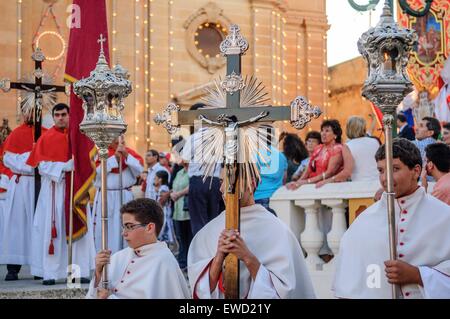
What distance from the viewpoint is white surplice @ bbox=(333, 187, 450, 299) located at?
4.54m

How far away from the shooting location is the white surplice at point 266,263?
4.68m

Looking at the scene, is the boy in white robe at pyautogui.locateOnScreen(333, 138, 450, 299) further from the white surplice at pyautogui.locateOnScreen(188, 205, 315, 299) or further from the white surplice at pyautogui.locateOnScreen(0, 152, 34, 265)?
the white surplice at pyautogui.locateOnScreen(0, 152, 34, 265)

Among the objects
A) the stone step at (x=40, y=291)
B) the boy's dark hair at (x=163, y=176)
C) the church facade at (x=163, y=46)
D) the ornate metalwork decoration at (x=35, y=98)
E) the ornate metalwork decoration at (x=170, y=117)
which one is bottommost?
the stone step at (x=40, y=291)

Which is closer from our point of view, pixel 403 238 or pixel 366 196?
pixel 403 238

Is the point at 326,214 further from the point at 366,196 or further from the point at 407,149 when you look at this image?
the point at 407,149

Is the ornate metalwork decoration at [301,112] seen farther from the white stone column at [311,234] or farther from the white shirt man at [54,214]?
the white shirt man at [54,214]

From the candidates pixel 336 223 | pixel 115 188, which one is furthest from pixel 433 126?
pixel 115 188

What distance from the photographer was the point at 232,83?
15.9 ft

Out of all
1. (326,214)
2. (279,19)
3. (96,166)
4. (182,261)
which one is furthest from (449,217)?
(279,19)

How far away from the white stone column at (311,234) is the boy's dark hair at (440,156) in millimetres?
1956

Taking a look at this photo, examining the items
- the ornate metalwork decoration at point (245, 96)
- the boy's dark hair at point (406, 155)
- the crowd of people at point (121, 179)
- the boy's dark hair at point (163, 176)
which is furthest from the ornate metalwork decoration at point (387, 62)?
the boy's dark hair at point (163, 176)

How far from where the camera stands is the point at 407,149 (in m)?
4.65

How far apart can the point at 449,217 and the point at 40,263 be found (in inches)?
225

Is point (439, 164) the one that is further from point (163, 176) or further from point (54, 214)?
point (163, 176)
